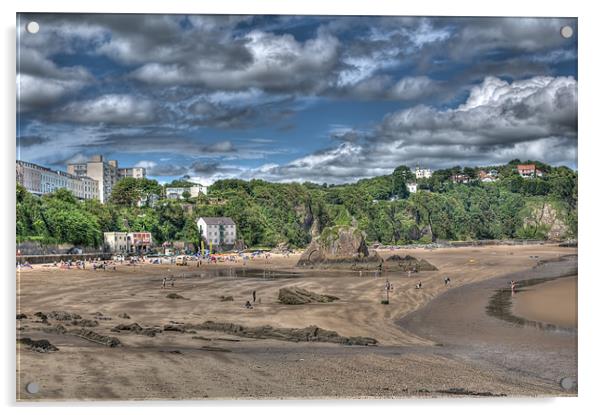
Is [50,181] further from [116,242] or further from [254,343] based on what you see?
[254,343]

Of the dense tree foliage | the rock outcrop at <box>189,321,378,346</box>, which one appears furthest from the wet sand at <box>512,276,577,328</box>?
the rock outcrop at <box>189,321,378,346</box>

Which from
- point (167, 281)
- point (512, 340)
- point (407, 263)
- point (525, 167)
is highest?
point (525, 167)

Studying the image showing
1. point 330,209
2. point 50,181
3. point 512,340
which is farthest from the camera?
point 330,209

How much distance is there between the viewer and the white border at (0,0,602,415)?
16.8 ft

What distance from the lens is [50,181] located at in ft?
18.3

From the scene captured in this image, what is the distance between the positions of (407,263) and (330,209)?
1.32 metres

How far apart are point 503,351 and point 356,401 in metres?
1.66

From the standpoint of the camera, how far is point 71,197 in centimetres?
586

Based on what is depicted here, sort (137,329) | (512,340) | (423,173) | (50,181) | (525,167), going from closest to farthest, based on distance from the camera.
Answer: (50,181) < (137,329) < (512,340) < (525,167) < (423,173)

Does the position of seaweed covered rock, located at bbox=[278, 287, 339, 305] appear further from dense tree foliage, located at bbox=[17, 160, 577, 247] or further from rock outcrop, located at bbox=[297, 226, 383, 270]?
dense tree foliage, located at bbox=[17, 160, 577, 247]

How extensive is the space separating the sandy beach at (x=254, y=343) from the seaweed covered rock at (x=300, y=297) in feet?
0.24

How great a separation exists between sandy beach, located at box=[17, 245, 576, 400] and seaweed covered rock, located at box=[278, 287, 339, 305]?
74mm

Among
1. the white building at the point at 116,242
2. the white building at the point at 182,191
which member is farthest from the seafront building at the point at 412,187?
the white building at the point at 116,242

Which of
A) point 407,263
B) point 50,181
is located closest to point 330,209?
point 407,263
